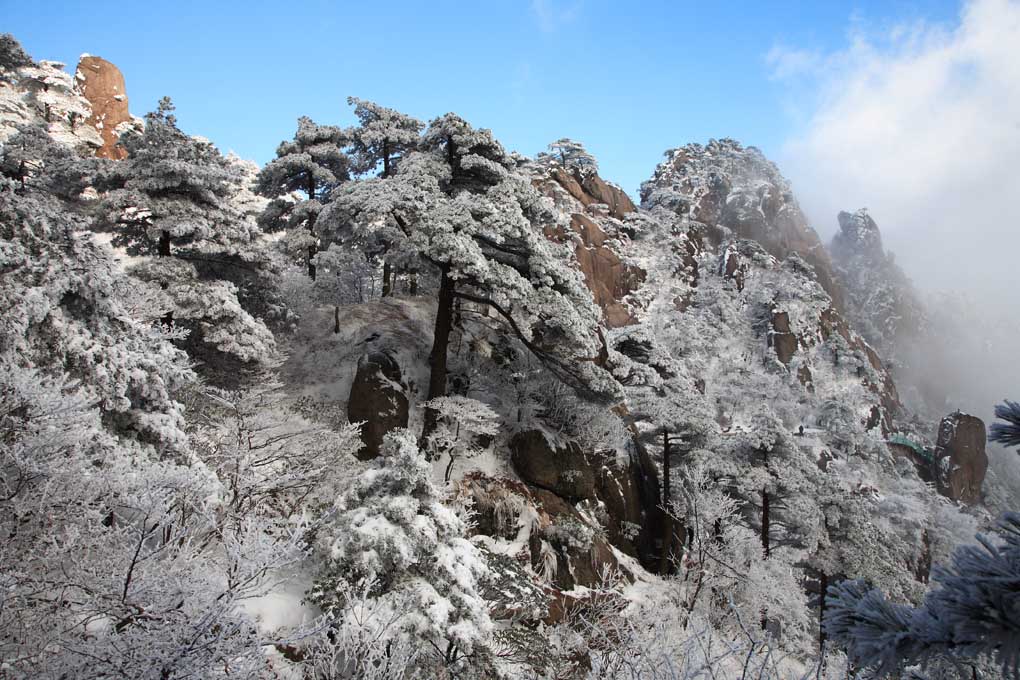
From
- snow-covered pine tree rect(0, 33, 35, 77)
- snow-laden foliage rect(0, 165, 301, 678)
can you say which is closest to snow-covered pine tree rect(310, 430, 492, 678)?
snow-laden foliage rect(0, 165, 301, 678)

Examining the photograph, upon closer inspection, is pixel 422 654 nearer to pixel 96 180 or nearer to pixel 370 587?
pixel 370 587

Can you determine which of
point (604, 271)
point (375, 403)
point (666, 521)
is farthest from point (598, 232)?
point (375, 403)

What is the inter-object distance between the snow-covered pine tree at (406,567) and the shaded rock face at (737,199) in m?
84.2

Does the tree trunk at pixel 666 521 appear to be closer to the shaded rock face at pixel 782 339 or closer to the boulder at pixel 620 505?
the boulder at pixel 620 505

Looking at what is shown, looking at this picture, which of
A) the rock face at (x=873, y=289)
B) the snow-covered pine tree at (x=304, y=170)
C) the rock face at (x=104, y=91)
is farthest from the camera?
the rock face at (x=873, y=289)

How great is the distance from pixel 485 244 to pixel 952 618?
1310 centimetres

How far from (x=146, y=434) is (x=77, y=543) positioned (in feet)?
12.7

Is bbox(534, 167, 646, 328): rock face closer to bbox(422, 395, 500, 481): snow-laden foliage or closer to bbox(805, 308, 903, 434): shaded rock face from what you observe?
bbox(805, 308, 903, 434): shaded rock face

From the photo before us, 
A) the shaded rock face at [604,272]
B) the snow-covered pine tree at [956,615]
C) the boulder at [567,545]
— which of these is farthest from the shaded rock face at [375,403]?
the shaded rock face at [604,272]

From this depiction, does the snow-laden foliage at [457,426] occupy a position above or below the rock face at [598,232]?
below

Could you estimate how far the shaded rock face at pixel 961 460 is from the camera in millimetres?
62750

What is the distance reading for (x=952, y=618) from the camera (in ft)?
6.88

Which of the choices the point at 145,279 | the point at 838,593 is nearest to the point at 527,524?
the point at 145,279

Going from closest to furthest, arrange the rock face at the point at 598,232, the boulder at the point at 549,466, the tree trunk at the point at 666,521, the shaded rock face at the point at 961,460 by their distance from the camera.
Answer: the boulder at the point at 549,466 → the tree trunk at the point at 666,521 → the rock face at the point at 598,232 → the shaded rock face at the point at 961,460
